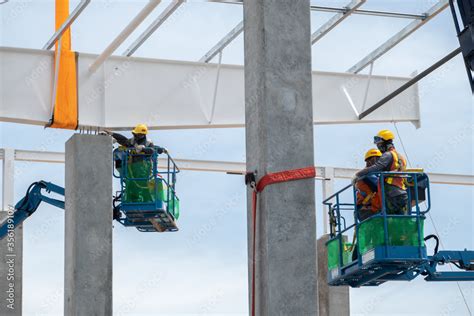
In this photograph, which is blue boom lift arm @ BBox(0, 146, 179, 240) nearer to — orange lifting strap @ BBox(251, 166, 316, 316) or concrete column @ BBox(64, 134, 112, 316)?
concrete column @ BBox(64, 134, 112, 316)

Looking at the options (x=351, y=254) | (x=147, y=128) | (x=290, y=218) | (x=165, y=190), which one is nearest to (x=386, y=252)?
(x=351, y=254)

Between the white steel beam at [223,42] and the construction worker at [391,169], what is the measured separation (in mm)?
6905

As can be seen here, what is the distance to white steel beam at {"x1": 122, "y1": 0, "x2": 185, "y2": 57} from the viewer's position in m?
21.3

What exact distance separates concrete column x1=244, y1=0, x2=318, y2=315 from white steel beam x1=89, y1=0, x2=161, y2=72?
8.90 meters

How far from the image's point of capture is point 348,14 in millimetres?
22562

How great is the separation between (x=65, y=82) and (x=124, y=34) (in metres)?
1.89

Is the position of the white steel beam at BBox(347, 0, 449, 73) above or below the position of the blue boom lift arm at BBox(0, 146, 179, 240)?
above

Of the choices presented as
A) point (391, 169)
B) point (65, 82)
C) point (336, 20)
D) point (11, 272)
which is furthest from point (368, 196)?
point (11, 272)

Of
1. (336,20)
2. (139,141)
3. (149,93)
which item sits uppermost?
(336,20)

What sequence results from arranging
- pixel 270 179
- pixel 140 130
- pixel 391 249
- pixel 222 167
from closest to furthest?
pixel 270 179
pixel 391 249
pixel 140 130
pixel 222 167

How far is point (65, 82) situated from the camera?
22141mm

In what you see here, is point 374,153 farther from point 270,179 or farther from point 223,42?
point 223,42

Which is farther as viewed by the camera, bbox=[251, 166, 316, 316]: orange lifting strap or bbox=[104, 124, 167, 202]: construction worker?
bbox=[104, 124, 167, 202]: construction worker

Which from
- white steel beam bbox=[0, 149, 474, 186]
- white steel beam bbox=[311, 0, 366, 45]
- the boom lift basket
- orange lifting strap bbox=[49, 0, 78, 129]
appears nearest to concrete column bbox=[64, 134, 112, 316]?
the boom lift basket
